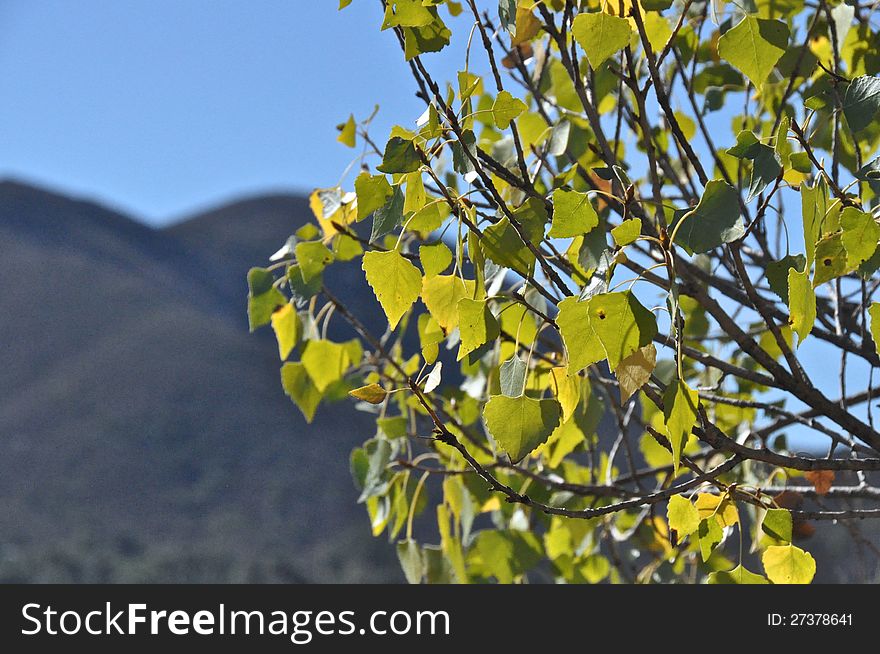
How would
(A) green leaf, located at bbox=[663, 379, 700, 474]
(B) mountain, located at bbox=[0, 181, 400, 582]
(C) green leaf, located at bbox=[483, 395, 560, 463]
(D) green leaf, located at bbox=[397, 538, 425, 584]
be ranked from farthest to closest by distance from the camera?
(B) mountain, located at bbox=[0, 181, 400, 582] < (D) green leaf, located at bbox=[397, 538, 425, 584] < (C) green leaf, located at bbox=[483, 395, 560, 463] < (A) green leaf, located at bbox=[663, 379, 700, 474]

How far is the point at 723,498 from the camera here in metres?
0.71

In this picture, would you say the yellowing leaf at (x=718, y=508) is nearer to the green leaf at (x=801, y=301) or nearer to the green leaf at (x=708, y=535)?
the green leaf at (x=708, y=535)

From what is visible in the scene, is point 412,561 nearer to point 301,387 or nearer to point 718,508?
point 301,387

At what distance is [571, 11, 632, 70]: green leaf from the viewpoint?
24.4 inches

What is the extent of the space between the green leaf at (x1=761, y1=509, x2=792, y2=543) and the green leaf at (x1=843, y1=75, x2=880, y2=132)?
0.29 metres

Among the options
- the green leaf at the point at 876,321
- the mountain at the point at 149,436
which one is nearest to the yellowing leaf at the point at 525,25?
the green leaf at the point at 876,321

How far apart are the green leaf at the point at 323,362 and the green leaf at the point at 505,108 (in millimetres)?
377

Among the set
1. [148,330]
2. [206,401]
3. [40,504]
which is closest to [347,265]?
[148,330]

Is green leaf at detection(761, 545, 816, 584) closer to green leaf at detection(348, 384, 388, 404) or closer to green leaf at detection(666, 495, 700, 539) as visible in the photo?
green leaf at detection(666, 495, 700, 539)

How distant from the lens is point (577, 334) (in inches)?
22.1

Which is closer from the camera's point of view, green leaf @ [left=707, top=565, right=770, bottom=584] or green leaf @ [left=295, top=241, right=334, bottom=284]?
green leaf @ [left=707, top=565, right=770, bottom=584]

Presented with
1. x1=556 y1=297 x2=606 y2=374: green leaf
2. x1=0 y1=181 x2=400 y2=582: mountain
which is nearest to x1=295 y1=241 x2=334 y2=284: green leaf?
x1=556 y1=297 x2=606 y2=374: green leaf

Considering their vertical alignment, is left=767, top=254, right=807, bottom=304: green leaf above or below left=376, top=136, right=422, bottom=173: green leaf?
below

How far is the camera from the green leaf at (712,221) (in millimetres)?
600
